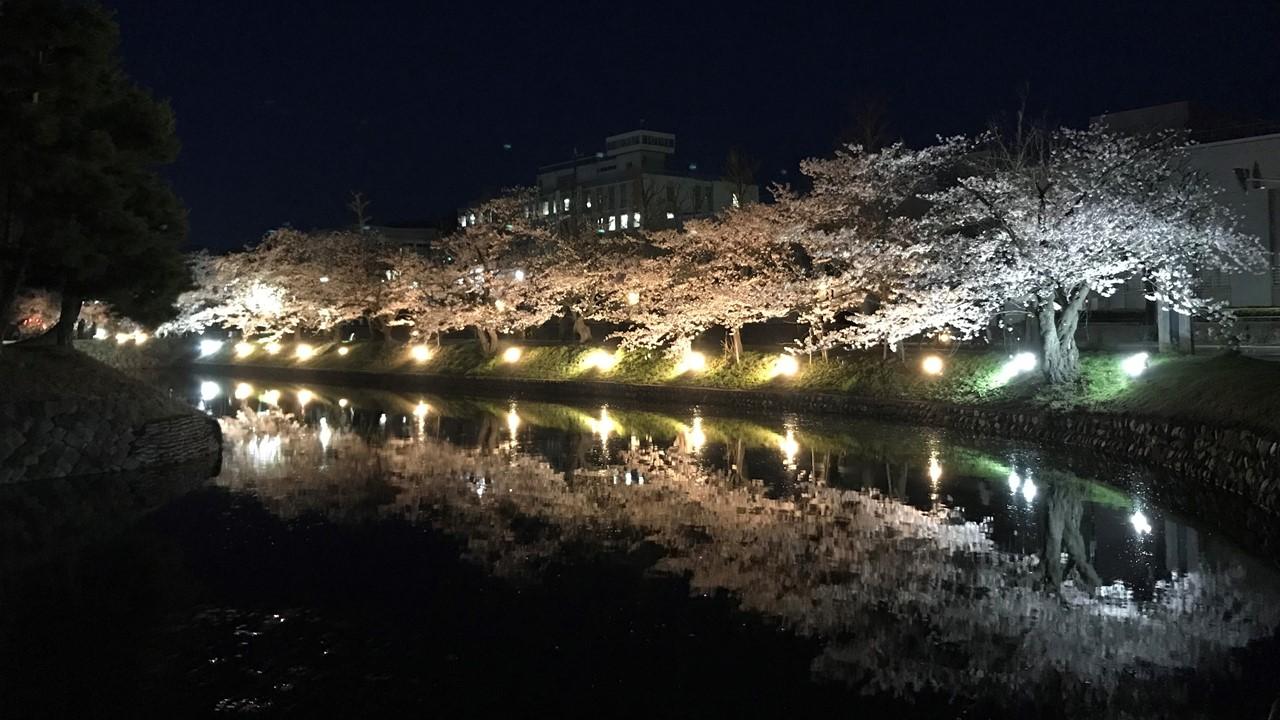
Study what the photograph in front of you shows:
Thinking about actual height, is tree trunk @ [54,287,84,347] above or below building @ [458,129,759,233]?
below

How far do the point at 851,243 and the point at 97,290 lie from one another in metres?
20.4

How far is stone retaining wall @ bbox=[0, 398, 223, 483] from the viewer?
644 inches

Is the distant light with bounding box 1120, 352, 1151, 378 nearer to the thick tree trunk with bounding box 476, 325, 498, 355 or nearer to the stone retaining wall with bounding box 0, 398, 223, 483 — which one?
the stone retaining wall with bounding box 0, 398, 223, 483

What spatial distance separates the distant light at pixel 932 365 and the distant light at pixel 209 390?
1067 inches

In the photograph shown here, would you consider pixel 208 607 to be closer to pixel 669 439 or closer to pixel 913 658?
pixel 913 658

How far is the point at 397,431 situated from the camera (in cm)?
2561

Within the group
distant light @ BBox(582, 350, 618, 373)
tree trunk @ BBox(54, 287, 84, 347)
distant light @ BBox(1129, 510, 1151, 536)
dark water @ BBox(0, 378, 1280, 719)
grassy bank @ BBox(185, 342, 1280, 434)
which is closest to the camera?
dark water @ BBox(0, 378, 1280, 719)

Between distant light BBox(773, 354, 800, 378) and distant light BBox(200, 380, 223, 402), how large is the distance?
22.2 m

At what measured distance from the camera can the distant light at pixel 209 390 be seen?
131 ft

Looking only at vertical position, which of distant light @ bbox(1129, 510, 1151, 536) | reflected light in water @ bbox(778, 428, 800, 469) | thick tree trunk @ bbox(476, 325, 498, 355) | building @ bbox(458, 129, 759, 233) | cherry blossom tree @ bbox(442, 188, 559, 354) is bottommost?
distant light @ bbox(1129, 510, 1151, 536)

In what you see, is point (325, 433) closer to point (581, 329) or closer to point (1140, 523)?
point (1140, 523)

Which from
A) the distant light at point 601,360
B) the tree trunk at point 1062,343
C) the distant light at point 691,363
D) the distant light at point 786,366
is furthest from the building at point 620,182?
the tree trunk at point 1062,343

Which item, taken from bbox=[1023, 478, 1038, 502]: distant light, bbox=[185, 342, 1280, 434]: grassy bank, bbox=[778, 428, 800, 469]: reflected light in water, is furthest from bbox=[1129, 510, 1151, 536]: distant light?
bbox=[778, 428, 800, 469]: reflected light in water

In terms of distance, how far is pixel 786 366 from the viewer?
33.2 metres
